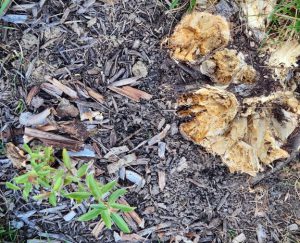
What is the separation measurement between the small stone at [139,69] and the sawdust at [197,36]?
12cm

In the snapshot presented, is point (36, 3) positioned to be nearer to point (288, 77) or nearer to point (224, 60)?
point (224, 60)

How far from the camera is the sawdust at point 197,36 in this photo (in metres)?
1.67

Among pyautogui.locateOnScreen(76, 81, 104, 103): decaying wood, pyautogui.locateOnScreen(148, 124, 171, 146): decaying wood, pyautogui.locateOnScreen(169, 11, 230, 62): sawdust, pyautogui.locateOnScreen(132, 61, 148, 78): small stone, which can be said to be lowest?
pyautogui.locateOnScreen(148, 124, 171, 146): decaying wood

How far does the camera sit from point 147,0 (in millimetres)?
1728

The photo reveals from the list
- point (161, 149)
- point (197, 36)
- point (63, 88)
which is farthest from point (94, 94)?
point (197, 36)

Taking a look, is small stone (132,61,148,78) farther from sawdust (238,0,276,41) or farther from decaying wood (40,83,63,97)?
sawdust (238,0,276,41)

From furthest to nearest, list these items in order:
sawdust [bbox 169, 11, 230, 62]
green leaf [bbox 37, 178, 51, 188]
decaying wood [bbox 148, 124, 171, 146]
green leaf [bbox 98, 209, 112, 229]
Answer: decaying wood [bbox 148, 124, 171, 146] < sawdust [bbox 169, 11, 230, 62] < green leaf [bbox 37, 178, 51, 188] < green leaf [bbox 98, 209, 112, 229]

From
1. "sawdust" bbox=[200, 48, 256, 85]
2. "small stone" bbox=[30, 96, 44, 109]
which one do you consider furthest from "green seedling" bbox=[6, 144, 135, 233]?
"sawdust" bbox=[200, 48, 256, 85]

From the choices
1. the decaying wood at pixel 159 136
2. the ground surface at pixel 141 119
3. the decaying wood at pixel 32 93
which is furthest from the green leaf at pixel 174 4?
the decaying wood at pixel 32 93

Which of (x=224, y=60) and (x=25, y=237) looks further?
(x=25, y=237)

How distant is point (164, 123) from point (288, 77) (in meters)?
0.51

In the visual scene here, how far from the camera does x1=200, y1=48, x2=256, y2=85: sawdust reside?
170 centimetres

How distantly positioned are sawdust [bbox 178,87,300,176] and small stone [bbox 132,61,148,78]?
171 millimetres

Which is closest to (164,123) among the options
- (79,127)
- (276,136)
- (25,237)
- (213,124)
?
(213,124)
